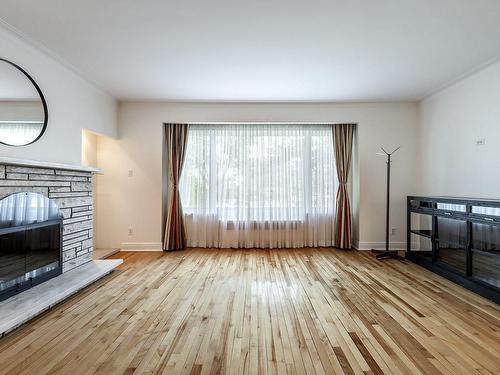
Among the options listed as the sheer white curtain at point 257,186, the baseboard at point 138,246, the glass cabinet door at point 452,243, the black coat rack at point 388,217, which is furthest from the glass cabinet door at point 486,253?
the baseboard at point 138,246

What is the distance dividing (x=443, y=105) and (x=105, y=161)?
18.3 ft

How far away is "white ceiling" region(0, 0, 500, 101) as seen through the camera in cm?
218

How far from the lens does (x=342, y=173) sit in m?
4.77

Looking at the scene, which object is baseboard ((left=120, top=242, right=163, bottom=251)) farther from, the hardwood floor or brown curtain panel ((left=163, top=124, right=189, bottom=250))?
the hardwood floor

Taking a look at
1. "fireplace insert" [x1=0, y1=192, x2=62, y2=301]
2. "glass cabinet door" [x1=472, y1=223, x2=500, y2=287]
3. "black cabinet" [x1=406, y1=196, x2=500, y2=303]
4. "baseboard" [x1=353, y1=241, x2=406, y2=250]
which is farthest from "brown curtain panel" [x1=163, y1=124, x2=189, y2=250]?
"glass cabinet door" [x1=472, y1=223, x2=500, y2=287]

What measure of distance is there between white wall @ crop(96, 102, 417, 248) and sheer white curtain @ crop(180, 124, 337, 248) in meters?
0.34

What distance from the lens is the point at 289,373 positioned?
5.31ft

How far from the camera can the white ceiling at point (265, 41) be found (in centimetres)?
218

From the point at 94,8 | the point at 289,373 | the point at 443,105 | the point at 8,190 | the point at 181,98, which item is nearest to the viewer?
the point at 289,373

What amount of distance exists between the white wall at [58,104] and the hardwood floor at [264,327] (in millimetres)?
1632

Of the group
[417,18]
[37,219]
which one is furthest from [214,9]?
[37,219]

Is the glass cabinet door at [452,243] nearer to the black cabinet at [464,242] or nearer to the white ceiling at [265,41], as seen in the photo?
the black cabinet at [464,242]

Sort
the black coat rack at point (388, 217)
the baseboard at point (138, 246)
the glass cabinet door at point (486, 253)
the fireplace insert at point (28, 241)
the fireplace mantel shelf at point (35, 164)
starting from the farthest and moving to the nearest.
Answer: the baseboard at point (138, 246) < the black coat rack at point (388, 217) < the glass cabinet door at point (486, 253) < the fireplace insert at point (28, 241) < the fireplace mantel shelf at point (35, 164)

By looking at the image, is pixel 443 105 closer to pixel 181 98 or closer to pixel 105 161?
pixel 181 98
